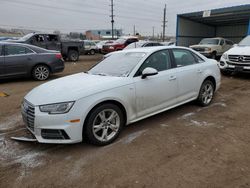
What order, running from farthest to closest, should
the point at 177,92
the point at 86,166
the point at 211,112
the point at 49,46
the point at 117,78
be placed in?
the point at 49,46 < the point at 211,112 < the point at 177,92 < the point at 117,78 < the point at 86,166

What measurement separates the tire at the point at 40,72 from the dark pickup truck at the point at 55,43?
562cm

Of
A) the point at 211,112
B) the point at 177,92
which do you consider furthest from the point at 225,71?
the point at 177,92

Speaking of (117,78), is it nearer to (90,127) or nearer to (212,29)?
(90,127)

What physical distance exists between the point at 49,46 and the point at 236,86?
462 inches

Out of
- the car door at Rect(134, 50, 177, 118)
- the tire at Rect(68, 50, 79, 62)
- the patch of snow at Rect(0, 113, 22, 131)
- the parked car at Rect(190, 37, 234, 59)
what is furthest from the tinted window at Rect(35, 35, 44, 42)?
the car door at Rect(134, 50, 177, 118)

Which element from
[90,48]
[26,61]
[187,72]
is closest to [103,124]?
[187,72]

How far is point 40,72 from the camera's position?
8812 mm

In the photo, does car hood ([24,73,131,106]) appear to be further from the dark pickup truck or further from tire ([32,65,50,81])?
the dark pickup truck

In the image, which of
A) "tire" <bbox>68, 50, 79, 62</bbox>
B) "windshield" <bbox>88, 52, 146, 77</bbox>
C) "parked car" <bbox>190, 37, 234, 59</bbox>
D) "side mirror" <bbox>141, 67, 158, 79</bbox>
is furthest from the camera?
"tire" <bbox>68, 50, 79, 62</bbox>

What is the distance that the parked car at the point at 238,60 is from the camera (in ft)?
27.5

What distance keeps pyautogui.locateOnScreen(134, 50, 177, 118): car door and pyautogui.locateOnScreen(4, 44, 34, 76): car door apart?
5.83 metres

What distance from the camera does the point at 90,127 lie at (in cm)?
335

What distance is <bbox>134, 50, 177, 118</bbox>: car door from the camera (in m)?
3.92

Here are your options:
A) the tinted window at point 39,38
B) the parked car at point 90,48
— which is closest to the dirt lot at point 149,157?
the tinted window at point 39,38
